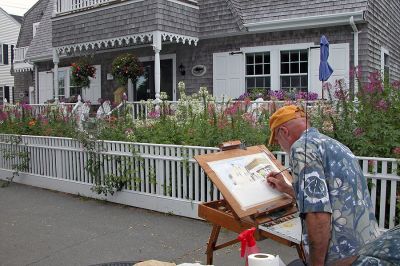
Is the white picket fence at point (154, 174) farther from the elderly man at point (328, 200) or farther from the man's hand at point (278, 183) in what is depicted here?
the elderly man at point (328, 200)

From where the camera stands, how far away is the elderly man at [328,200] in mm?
2404

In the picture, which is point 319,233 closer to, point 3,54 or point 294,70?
point 294,70

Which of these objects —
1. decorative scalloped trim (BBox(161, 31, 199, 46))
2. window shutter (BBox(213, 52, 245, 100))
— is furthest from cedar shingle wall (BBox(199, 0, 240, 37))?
window shutter (BBox(213, 52, 245, 100))

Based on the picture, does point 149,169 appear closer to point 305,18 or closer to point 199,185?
point 199,185

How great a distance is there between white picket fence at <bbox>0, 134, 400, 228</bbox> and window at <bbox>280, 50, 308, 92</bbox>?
20.2 feet

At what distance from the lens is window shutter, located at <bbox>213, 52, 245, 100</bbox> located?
1284 cm

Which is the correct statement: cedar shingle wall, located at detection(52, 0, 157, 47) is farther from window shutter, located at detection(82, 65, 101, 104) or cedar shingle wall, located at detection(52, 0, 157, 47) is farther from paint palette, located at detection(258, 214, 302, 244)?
paint palette, located at detection(258, 214, 302, 244)

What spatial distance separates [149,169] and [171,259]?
2.20 meters

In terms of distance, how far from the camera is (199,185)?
6.34 meters

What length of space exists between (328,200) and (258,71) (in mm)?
10501

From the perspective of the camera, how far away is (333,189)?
247 centimetres

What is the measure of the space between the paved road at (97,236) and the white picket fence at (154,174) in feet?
0.78

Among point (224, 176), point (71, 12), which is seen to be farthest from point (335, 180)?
point (71, 12)

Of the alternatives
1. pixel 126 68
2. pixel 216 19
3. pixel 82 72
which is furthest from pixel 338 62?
pixel 82 72
